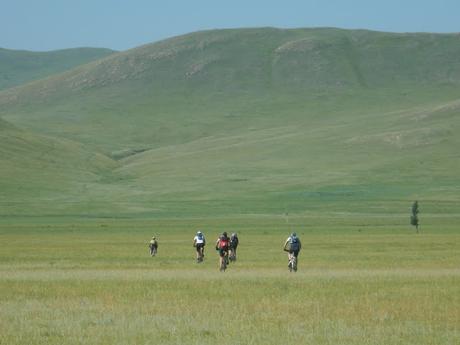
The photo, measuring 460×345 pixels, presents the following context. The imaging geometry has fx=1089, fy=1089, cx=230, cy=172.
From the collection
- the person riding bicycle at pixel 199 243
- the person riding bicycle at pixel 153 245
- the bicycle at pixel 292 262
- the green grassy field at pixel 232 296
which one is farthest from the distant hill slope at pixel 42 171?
the bicycle at pixel 292 262

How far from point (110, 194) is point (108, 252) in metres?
81.8

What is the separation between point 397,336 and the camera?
16984 mm

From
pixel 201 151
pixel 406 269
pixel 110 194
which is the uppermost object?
pixel 201 151

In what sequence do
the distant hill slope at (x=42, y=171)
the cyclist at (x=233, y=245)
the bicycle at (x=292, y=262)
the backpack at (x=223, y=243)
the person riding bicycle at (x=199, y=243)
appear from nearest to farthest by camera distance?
the bicycle at (x=292, y=262) < the backpack at (x=223, y=243) < the person riding bicycle at (x=199, y=243) < the cyclist at (x=233, y=245) < the distant hill slope at (x=42, y=171)

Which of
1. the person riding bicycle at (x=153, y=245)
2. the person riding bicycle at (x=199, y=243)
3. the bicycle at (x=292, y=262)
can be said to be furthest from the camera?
the person riding bicycle at (x=153, y=245)

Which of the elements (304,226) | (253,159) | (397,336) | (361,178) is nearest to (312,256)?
(397,336)

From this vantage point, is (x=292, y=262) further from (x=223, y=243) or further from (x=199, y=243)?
(x=199, y=243)

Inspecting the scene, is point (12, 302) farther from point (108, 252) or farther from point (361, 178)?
point (361, 178)

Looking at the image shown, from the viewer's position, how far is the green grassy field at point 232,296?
17.3 meters

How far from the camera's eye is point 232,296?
24.2 m

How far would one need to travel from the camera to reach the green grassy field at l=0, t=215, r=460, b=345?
56.8 feet

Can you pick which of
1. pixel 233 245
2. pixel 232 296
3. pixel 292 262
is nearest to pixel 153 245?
pixel 233 245

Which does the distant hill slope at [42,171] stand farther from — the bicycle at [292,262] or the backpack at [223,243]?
the bicycle at [292,262]

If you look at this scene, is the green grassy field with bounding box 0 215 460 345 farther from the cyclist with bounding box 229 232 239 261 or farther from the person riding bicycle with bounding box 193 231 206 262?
the person riding bicycle with bounding box 193 231 206 262
